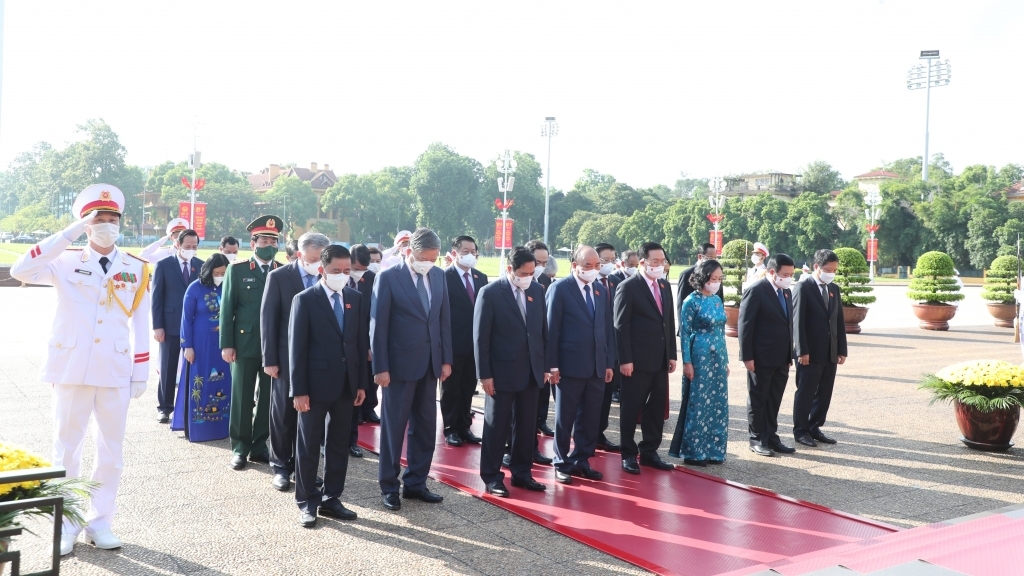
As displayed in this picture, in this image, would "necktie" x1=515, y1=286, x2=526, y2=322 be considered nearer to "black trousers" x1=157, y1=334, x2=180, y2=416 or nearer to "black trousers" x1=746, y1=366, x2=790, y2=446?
"black trousers" x1=746, y1=366, x2=790, y2=446

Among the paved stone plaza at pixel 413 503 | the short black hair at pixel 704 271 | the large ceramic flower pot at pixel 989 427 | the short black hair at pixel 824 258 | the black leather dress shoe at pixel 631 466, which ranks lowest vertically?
the paved stone plaza at pixel 413 503

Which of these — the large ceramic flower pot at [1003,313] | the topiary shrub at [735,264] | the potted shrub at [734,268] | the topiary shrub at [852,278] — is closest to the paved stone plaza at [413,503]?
the potted shrub at [734,268]

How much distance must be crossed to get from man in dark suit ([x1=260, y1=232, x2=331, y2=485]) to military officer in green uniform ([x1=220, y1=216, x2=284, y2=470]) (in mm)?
485

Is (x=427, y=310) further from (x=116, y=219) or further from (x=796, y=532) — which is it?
(x=796, y=532)

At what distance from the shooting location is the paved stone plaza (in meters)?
4.16

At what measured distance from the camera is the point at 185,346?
6707 mm

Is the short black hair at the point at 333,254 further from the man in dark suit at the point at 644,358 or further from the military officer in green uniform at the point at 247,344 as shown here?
the man in dark suit at the point at 644,358

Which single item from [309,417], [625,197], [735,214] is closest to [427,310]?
[309,417]

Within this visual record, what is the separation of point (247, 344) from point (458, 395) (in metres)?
1.90

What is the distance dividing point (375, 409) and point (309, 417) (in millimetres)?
3655

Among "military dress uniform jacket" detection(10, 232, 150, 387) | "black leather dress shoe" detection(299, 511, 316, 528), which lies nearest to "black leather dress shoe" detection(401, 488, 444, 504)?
"black leather dress shoe" detection(299, 511, 316, 528)

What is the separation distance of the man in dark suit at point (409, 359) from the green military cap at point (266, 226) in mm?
1390

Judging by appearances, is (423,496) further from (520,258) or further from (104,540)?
(104,540)

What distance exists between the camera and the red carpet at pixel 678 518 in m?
4.39
